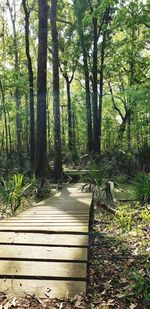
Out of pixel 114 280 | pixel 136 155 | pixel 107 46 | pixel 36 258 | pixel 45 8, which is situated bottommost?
pixel 114 280

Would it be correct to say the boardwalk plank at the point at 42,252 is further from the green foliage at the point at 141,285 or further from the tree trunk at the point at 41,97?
the tree trunk at the point at 41,97

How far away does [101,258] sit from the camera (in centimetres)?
406

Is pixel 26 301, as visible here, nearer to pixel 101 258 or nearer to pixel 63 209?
pixel 101 258

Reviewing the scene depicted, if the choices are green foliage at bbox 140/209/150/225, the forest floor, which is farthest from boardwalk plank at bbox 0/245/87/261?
green foliage at bbox 140/209/150/225

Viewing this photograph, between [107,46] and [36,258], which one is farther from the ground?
[107,46]

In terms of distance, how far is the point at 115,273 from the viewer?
3.53m

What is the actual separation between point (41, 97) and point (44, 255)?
7.99 metres

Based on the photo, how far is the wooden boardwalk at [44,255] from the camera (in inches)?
107

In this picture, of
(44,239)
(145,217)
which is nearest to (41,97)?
(145,217)

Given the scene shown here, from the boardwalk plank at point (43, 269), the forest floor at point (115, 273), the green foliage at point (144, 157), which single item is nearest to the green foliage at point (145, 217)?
the forest floor at point (115, 273)

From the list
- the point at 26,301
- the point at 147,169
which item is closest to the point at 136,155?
the point at 147,169

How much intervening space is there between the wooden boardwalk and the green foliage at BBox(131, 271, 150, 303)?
52cm

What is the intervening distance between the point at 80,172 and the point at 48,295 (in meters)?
9.47

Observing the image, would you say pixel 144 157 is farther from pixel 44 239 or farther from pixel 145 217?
pixel 44 239
